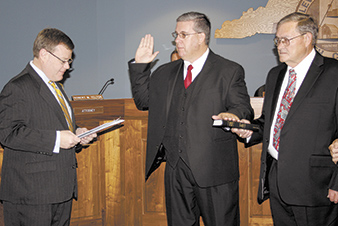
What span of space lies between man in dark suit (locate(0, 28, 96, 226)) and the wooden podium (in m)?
0.79

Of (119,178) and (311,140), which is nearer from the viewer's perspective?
(311,140)

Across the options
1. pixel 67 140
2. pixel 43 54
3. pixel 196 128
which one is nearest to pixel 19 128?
pixel 67 140

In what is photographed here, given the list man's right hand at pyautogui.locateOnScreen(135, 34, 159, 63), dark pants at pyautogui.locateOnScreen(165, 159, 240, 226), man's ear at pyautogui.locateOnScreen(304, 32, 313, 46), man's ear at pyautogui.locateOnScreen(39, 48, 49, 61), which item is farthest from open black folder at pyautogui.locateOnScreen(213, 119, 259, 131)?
man's ear at pyautogui.locateOnScreen(39, 48, 49, 61)

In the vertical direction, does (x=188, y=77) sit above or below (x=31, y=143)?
above

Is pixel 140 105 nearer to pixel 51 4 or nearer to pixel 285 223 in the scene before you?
pixel 285 223

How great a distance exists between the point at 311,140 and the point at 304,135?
0.14 ft

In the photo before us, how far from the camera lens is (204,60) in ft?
7.26

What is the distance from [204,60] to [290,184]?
0.93m

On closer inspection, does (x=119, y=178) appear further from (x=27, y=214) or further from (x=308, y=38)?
(x=308, y=38)

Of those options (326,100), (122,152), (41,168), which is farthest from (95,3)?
(326,100)

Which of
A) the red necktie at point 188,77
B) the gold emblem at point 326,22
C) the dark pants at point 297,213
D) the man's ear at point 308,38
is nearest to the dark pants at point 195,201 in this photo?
the dark pants at point 297,213

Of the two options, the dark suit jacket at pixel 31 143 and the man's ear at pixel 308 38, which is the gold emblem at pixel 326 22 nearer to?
the man's ear at pixel 308 38

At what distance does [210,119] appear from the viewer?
2049mm

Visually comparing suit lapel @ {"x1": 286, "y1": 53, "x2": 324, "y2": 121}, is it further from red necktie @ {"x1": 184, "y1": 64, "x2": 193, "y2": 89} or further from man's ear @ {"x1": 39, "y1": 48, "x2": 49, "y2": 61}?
man's ear @ {"x1": 39, "y1": 48, "x2": 49, "y2": 61}
